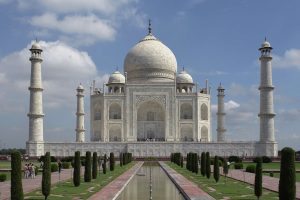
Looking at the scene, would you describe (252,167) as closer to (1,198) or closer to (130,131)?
(1,198)

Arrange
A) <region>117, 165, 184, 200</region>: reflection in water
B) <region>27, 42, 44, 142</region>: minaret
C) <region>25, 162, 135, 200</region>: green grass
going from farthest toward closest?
1. <region>27, 42, 44, 142</region>: minaret
2. <region>117, 165, 184, 200</region>: reflection in water
3. <region>25, 162, 135, 200</region>: green grass

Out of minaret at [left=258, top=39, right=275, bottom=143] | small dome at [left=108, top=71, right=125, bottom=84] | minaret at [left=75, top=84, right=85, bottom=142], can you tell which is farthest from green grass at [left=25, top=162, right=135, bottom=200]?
small dome at [left=108, top=71, right=125, bottom=84]

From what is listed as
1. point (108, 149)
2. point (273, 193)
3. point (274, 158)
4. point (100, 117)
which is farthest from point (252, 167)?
point (100, 117)

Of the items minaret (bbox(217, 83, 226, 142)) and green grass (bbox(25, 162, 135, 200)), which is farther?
minaret (bbox(217, 83, 226, 142))

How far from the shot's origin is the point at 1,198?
10992mm

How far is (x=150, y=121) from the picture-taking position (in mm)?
40344

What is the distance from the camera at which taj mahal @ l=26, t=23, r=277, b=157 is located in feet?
111

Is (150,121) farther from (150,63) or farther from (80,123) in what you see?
(80,123)

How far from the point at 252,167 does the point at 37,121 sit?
17.7 metres

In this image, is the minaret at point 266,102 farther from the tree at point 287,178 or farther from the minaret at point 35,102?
the tree at point 287,178

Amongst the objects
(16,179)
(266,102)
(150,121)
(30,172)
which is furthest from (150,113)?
(16,179)

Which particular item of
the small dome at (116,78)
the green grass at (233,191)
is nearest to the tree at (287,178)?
the green grass at (233,191)

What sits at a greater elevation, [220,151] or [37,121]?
[37,121]

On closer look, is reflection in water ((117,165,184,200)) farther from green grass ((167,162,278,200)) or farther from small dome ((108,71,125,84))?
small dome ((108,71,125,84))
